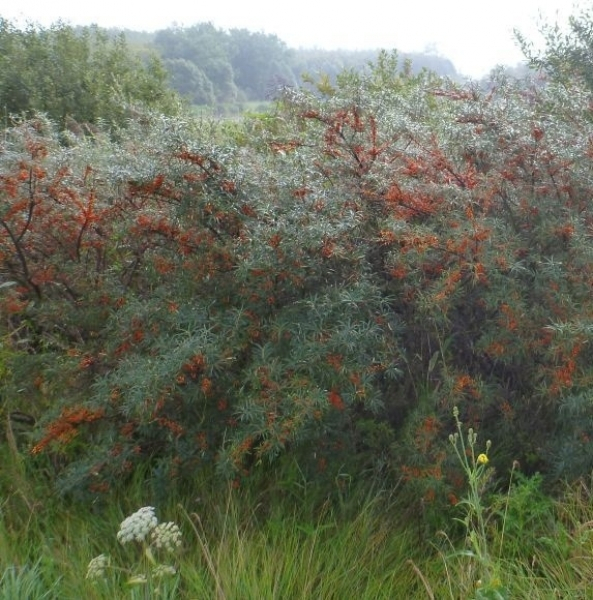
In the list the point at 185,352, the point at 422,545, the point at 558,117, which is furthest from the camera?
the point at 558,117

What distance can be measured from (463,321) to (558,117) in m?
1.64

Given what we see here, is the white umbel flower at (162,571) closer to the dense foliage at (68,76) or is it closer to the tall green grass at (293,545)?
the tall green grass at (293,545)

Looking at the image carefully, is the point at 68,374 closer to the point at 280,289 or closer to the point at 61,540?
the point at 61,540

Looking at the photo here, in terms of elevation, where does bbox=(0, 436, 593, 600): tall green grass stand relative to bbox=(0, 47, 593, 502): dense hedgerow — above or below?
below

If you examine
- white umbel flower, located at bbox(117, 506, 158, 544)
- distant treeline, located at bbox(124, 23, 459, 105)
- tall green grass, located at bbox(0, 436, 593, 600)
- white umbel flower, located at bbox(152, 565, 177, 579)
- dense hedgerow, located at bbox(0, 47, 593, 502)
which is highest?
dense hedgerow, located at bbox(0, 47, 593, 502)

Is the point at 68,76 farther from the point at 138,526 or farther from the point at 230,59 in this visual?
the point at 230,59

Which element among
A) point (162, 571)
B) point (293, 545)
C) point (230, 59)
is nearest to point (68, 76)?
point (293, 545)

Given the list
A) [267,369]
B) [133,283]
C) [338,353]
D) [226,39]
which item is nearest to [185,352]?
[267,369]

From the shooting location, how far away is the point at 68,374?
443 centimetres

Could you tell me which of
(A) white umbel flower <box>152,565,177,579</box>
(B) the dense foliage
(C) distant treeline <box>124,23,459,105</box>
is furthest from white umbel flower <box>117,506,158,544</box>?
(C) distant treeline <box>124,23,459,105</box>

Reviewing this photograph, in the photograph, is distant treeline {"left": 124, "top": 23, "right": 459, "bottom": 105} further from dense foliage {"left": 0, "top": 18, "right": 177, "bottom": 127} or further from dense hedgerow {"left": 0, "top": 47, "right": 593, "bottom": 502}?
dense hedgerow {"left": 0, "top": 47, "right": 593, "bottom": 502}

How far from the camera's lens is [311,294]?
13.6 ft

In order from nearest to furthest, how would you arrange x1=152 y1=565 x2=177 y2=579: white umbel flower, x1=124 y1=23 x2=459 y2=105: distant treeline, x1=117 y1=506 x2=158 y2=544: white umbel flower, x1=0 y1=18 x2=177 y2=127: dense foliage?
x1=152 y1=565 x2=177 y2=579: white umbel flower < x1=117 y1=506 x2=158 y2=544: white umbel flower < x1=0 y1=18 x2=177 y2=127: dense foliage < x1=124 y1=23 x2=459 y2=105: distant treeline

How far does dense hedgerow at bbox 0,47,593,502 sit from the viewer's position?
3975 mm
